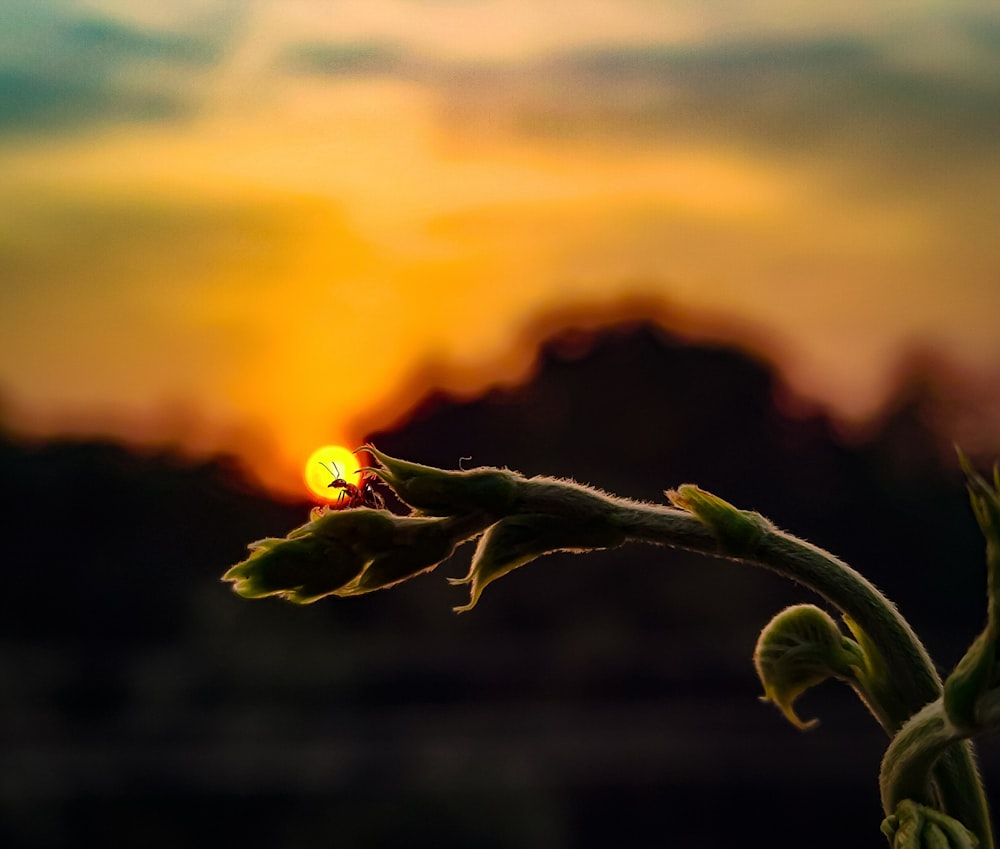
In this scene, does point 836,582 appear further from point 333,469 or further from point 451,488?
point 333,469

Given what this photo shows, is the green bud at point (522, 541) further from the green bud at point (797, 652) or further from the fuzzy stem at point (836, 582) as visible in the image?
the green bud at point (797, 652)

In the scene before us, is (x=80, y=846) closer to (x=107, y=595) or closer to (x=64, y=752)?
(x=64, y=752)

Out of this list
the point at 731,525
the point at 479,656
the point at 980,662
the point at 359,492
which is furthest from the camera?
the point at 479,656

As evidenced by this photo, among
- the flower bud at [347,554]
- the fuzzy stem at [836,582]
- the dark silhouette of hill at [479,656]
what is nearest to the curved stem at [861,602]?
the fuzzy stem at [836,582]

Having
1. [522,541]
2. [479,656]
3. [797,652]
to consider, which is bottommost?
[797,652]

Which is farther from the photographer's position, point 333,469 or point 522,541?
Answer: point 333,469

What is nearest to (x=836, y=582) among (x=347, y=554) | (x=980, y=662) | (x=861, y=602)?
(x=861, y=602)
